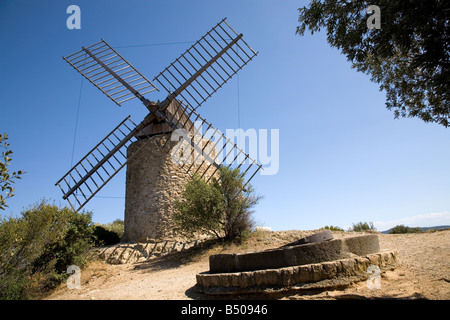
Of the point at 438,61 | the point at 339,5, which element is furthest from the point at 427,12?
the point at 339,5

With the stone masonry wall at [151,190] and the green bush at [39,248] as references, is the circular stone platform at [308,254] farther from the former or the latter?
the stone masonry wall at [151,190]

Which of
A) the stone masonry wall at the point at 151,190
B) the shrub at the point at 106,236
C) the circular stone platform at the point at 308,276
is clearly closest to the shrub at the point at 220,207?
the stone masonry wall at the point at 151,190

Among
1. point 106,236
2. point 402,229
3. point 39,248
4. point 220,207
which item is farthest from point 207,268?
point 402,229

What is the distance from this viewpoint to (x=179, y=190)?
35.0 feet

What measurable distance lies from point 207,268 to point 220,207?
6.87ft

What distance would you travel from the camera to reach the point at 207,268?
23.4ft

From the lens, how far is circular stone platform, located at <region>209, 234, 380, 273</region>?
13.1 ft

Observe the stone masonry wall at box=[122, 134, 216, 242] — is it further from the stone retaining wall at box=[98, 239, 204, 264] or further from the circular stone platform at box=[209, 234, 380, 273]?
the circular stone platform at box=[209, 234, 380, 273]

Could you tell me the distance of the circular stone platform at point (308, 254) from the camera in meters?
4.00

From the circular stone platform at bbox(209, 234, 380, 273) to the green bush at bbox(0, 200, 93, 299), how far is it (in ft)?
15.4

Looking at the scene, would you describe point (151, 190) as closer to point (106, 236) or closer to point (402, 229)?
point (106, 236)

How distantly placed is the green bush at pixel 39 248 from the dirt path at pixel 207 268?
529 millimetres

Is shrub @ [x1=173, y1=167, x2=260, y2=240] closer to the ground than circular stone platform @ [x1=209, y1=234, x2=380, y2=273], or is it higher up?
higher up

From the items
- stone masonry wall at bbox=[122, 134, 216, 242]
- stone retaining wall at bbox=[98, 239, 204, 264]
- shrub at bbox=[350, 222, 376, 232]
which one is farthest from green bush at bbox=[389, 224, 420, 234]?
stone masonry wall at bbox=[122, 134, 216, 242]
